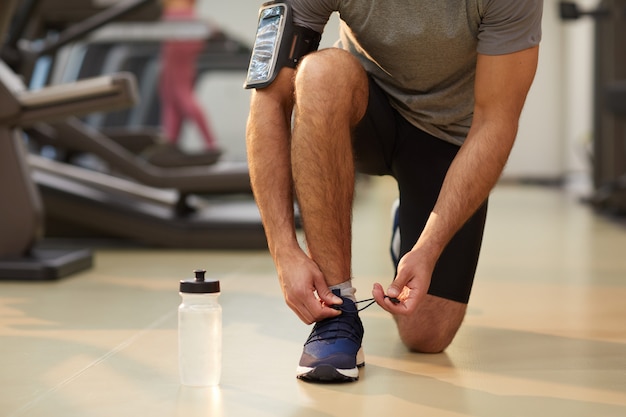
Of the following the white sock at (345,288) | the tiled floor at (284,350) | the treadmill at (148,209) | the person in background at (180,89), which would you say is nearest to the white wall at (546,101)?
the person in background at (180,89)

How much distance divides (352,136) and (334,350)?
43 centimetres

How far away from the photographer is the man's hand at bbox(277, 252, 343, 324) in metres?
1.49

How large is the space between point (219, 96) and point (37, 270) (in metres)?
4.40

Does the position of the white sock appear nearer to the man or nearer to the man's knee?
the man

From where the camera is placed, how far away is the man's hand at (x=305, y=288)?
149cm

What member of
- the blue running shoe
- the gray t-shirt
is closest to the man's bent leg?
the blue running shoe

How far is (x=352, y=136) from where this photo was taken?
5.63 feet

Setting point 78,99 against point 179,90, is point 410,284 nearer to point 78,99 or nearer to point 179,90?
point 78,99

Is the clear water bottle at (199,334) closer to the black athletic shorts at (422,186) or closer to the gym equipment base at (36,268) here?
the black athletic shorts at (422,186)

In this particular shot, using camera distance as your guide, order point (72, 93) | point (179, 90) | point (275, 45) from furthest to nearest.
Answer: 1. point (179, 90)
2. point (72, 93)
3. point (275, 45)

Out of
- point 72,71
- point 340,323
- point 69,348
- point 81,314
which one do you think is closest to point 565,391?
point 340,323

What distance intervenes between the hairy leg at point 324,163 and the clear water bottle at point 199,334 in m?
0.22

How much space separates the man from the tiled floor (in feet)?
0.40

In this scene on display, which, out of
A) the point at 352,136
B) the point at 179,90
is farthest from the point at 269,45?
the point at 179,90
